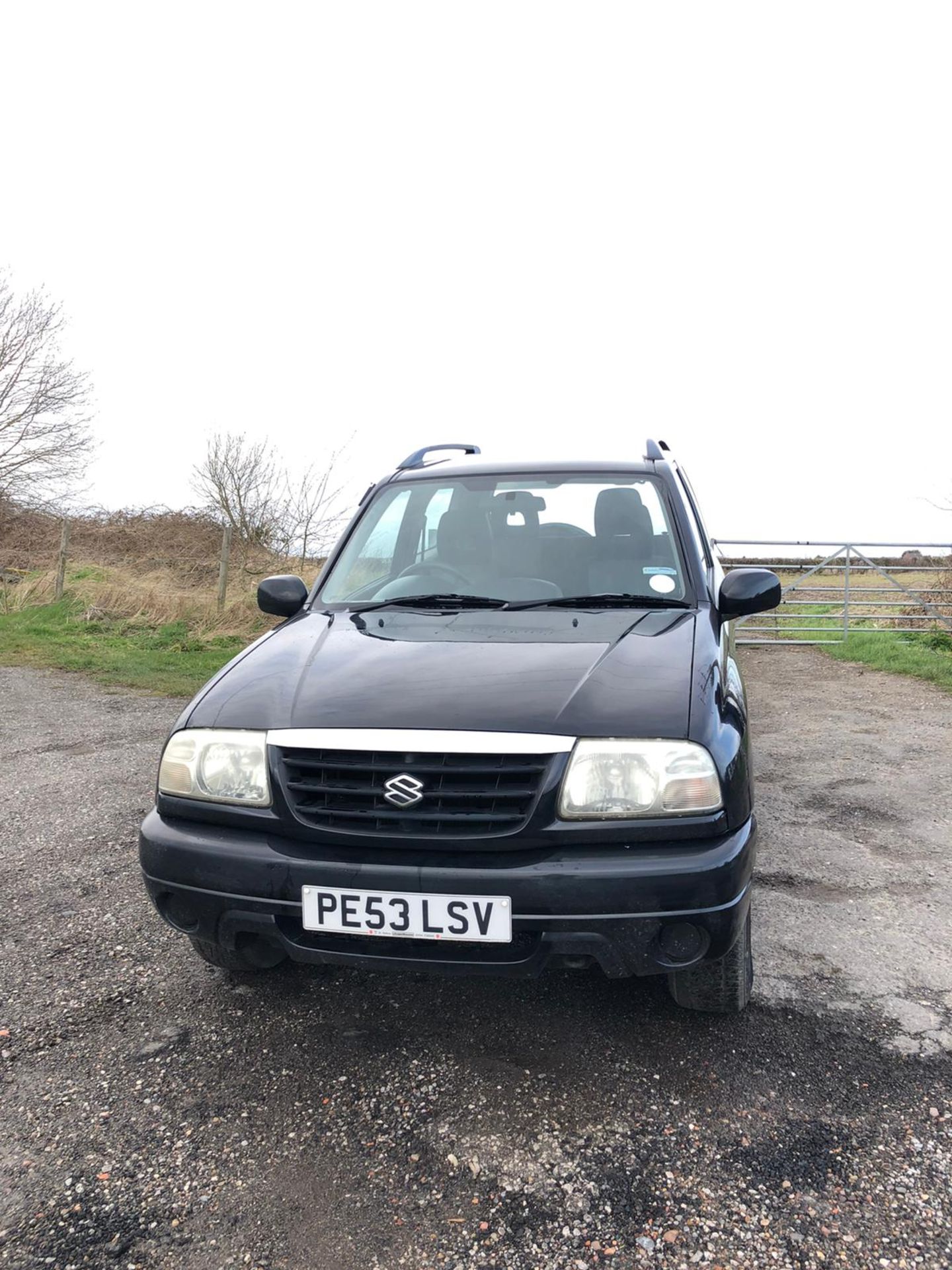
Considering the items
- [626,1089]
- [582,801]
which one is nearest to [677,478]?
[582,801]

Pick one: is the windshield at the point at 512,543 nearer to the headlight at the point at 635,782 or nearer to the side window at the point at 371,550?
the side window at the point at 371,550

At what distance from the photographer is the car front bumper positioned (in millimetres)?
2115

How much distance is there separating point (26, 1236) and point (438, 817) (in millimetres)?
1234

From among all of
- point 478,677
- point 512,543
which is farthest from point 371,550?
point 478,677

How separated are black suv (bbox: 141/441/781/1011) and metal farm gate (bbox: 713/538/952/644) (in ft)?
37.7

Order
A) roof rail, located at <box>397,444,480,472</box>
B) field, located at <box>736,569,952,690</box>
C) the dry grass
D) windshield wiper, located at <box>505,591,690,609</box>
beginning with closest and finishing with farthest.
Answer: windshield wiper, located at <box>505,591,690,609</box> → roof rail, located at <box>397,444,480,472</box> → the dry grass → field, located at <box>736,569,952,690</box>

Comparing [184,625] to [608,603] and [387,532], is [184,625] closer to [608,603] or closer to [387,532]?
[387,532]

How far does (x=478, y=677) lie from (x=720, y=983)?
3.63 feet

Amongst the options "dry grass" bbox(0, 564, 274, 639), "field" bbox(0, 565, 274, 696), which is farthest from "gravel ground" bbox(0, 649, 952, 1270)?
"dry grass" bbox(0, 564, 274, 639)

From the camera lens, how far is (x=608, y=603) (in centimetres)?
309

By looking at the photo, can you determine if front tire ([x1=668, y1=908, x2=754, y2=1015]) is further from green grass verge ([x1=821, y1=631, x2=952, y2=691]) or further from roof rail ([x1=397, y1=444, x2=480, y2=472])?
green grass verge ([x1=821, y1=631, x2=952, y2=691])

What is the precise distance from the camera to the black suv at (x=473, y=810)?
214 centimetres

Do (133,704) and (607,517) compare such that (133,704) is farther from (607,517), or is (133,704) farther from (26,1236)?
(26,1236)

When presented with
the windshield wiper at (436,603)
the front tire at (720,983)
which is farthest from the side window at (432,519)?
the front tire at (720,983)
